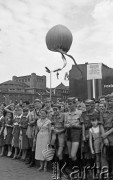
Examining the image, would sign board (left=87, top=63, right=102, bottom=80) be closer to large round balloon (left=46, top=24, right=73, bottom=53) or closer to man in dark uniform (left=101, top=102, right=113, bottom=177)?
large round balloon (left=46, top=24, right=73, bottom=53)

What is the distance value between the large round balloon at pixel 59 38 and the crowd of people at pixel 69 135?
99.5 inches

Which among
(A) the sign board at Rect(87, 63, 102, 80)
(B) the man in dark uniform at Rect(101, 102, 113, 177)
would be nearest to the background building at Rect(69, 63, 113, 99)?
(A) the sign board at Rect(87, 63, 102, 80)

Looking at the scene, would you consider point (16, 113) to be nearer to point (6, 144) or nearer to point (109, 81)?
point (6, 144)

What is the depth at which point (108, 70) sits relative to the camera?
1263cm

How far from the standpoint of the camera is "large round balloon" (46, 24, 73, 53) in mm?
10312

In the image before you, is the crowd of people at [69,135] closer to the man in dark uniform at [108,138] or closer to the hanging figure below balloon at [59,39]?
the man in dark uniform at [108,138]

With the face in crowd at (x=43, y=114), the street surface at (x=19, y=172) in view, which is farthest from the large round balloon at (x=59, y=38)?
the street surface at (x=19, y=172)

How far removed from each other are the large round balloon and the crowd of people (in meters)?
2.53

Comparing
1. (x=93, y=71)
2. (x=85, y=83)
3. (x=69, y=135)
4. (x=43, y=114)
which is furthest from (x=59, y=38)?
(x=69, y=135)

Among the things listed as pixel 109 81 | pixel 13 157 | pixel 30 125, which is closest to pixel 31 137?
pixel 30 125

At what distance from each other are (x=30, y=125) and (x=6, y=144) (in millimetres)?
2116

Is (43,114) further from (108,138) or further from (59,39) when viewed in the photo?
(59,39)

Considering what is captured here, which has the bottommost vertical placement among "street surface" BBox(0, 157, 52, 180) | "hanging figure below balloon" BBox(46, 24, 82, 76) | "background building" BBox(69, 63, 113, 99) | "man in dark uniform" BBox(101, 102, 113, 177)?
"street surface" BBox(0, 157, 52, 180)

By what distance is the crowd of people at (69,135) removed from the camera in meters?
6.41
